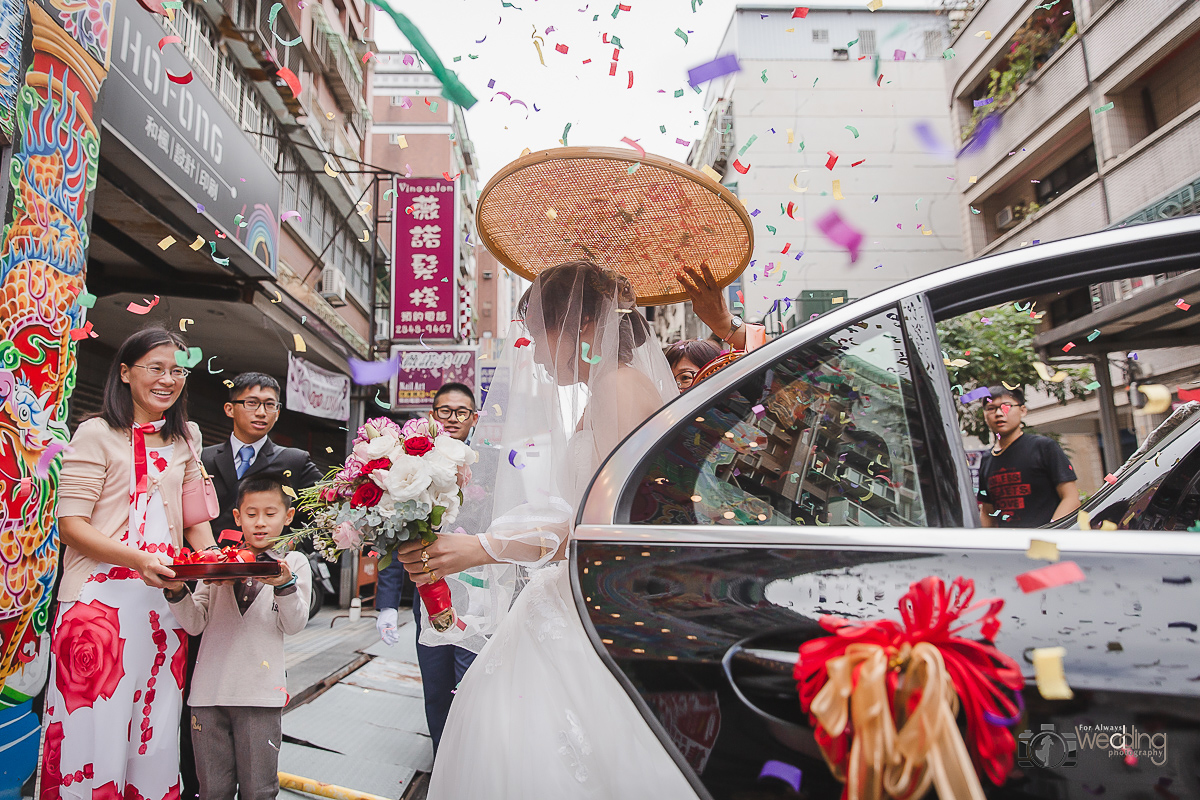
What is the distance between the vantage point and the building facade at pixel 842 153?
63.4ft

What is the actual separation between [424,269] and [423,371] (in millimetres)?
1606

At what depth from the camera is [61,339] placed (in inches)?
119

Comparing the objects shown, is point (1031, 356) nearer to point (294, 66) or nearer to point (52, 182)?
point (52, 182)

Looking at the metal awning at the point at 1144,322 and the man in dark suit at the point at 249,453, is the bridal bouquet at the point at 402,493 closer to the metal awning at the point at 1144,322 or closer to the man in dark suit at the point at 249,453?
the man in dark suit at the point at 249,453

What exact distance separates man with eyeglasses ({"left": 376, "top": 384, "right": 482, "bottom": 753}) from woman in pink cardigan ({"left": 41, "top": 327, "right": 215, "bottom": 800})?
0.85 m

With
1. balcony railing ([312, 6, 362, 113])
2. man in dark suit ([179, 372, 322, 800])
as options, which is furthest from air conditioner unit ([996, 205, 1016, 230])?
man in dark suit ([179, 372, 322, 800])

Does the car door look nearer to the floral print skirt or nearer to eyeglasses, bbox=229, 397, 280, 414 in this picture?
the floral print skirt

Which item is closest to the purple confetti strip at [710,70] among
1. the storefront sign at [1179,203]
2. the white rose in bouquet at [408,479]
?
the white rose in bouquet at [408,479]

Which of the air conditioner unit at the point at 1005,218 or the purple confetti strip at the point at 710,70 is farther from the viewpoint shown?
the air conditioner unit at the point at 1005,218

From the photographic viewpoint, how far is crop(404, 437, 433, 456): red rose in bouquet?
5.17ft

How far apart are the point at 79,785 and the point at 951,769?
2408mm

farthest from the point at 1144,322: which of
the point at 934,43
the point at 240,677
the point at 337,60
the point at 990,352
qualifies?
the point at 934,43

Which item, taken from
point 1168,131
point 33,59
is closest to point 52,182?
point 33,59

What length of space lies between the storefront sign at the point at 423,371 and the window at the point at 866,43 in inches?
741
